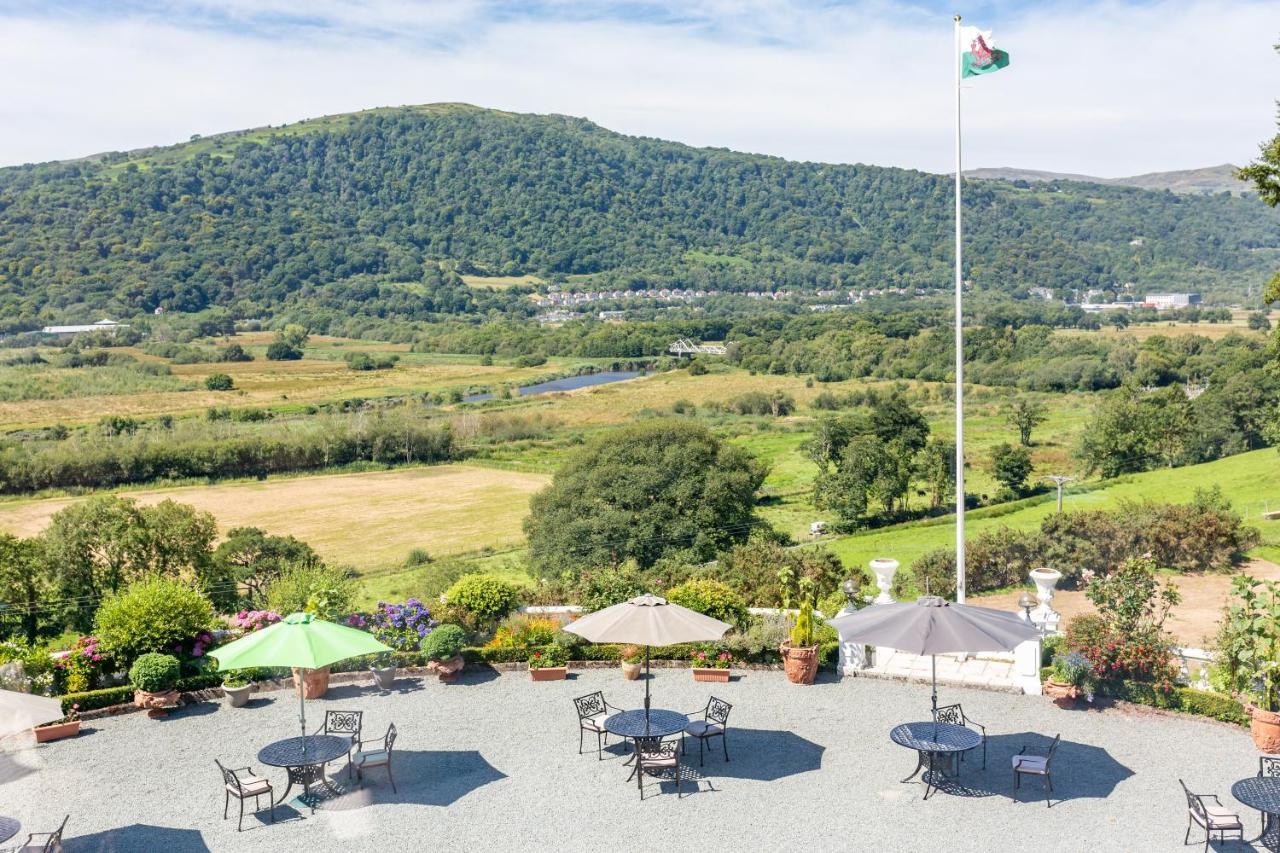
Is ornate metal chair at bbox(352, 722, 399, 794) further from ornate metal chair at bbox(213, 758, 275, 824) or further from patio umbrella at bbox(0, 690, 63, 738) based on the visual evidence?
patio umbrella at bbox(0, 690, 63, 738)

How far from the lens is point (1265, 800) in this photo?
1001 centimetres

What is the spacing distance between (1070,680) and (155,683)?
12.5 meters

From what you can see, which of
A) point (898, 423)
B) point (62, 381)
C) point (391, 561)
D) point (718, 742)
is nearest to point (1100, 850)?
point (718, 742)

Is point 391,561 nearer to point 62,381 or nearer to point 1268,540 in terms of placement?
point 1268,540

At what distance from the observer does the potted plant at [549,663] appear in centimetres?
1566

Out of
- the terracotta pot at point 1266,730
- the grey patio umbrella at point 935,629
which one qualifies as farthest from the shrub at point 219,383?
the terracotta pot at point 1266,730

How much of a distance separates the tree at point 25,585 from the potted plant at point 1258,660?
107ft

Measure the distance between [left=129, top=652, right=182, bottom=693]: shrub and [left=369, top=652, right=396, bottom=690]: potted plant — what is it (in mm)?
2721

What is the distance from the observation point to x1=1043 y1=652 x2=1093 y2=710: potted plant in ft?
45.7

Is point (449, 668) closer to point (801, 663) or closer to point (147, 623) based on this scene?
point (147, 623)

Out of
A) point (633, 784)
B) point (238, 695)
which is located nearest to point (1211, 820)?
point (633, 784)

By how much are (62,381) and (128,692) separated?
330 ft

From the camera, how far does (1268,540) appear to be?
1553 inches

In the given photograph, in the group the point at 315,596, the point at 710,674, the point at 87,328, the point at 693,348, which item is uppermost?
the point at 87,328
